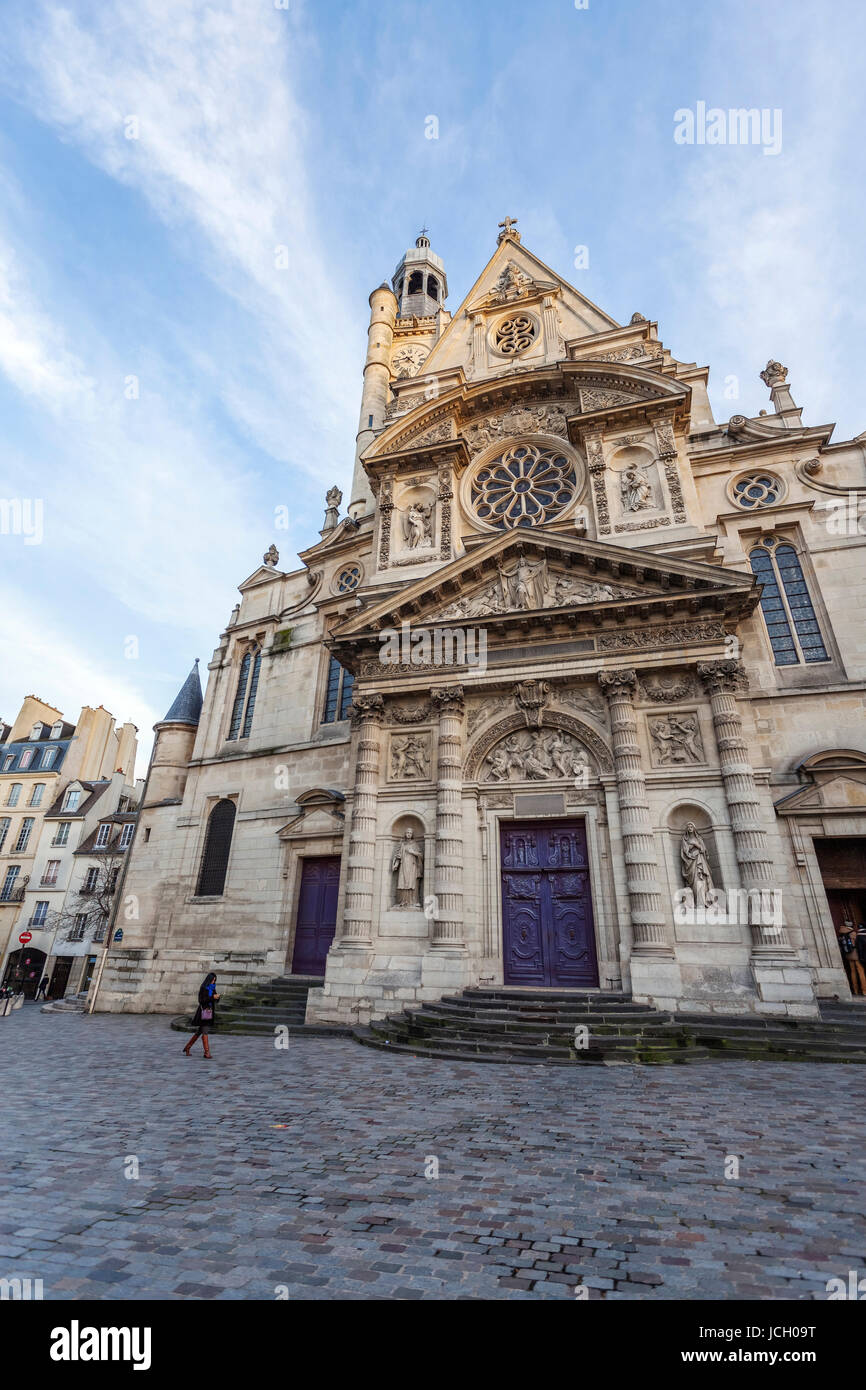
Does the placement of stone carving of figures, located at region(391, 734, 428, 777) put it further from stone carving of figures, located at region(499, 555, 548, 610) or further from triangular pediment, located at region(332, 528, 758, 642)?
stone carving of figures, located at region(499, 555, 548, 610)

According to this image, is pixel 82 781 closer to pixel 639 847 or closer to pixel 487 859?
pixel 487 859

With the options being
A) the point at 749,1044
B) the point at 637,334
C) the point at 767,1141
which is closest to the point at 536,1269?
the point at 767,1141

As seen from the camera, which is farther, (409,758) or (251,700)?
(251,700)

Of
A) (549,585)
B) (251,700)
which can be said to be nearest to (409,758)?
(549,585)

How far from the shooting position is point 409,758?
1585cm

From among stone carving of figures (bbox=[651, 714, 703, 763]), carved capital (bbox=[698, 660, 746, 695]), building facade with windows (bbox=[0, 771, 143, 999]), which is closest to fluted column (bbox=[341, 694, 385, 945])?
stone carving of figures (bbox=[651, 714, 703, 763])

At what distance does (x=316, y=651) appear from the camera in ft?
69.0

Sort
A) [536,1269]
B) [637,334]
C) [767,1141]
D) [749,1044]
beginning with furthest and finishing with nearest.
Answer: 1. [637,334]
2. [749,1044]
3. [767,1141]
4. [536,1269]

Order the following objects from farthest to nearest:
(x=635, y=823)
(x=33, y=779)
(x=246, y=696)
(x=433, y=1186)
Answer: (x=33, y=779) → (x=246, y=696) → (x=635, y=823) → (x=433, y=1186)

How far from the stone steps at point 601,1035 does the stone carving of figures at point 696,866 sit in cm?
221

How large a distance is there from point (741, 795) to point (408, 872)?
286 inches

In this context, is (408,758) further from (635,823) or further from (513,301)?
(513,301)

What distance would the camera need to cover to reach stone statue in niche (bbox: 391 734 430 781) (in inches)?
616

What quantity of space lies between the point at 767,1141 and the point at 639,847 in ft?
23.6
